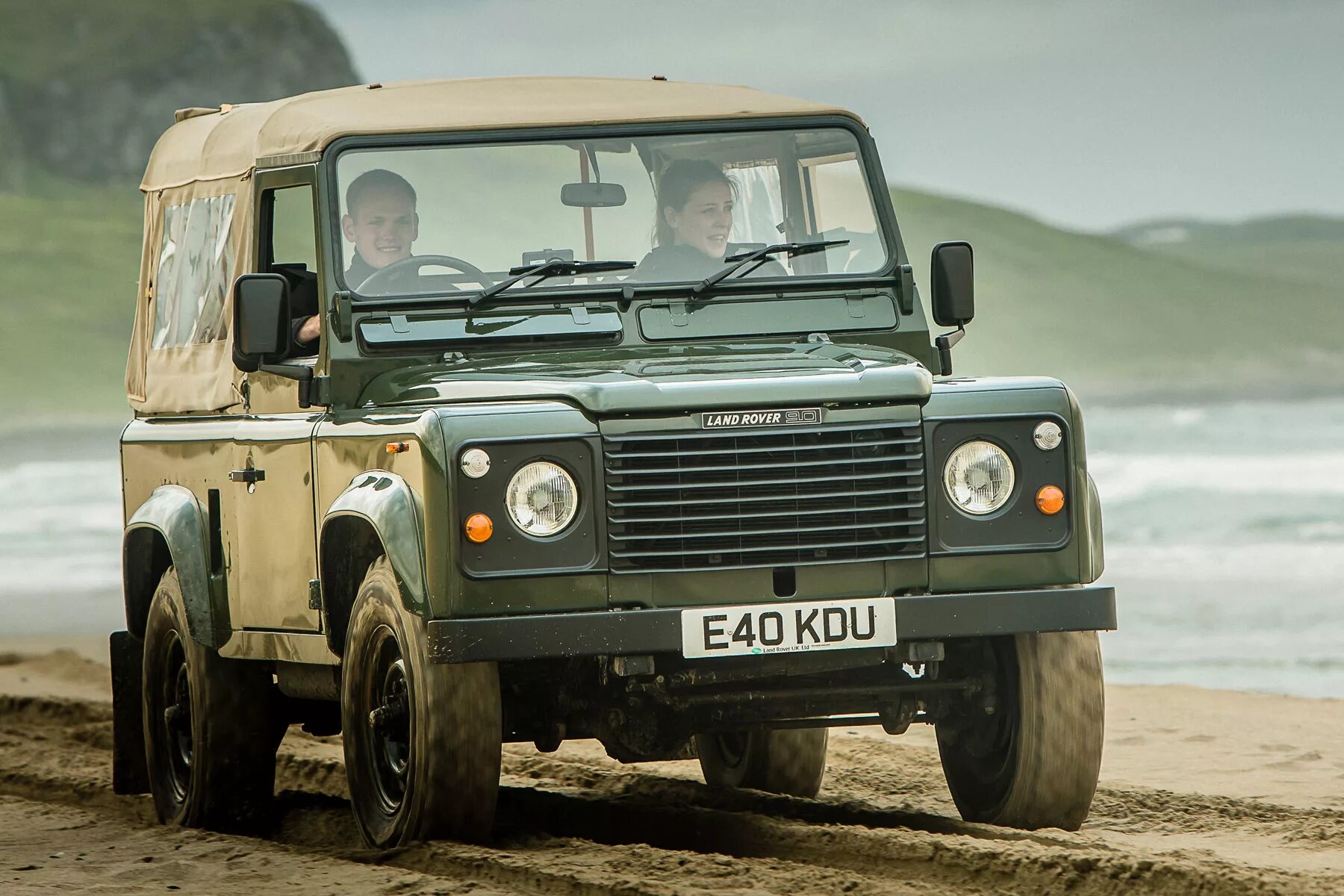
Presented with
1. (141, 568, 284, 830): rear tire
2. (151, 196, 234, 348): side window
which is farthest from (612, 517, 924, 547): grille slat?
(151, 196, 234, 348): side window

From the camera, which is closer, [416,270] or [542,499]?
[542,499]

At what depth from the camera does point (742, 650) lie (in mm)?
6875

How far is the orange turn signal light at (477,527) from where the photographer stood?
674cm

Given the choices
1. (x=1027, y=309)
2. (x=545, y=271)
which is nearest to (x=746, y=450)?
(x=545, y=271)

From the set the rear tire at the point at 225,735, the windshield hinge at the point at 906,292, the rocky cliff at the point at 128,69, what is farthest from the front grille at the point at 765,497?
the rocky cliff at the point at 128,69

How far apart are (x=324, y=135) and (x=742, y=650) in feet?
7.74

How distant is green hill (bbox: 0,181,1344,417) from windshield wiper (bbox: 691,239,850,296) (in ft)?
273

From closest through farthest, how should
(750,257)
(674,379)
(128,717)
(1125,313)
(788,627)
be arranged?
(788,627)
(674,379)
(750,257)
(128,717)
(1125,313)

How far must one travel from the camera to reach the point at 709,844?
782 centimetres

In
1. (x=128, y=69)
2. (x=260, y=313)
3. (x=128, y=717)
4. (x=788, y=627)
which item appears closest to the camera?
(x=788, y=627)

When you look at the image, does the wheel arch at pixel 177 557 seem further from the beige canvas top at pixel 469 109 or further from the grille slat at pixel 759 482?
the grille slat at pixel 759 482

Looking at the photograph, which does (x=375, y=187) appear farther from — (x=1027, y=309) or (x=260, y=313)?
(x=1027, y=309)

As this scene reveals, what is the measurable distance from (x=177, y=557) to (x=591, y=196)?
2.05 metres

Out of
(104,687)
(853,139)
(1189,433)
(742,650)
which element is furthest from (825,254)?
(1189,433)
